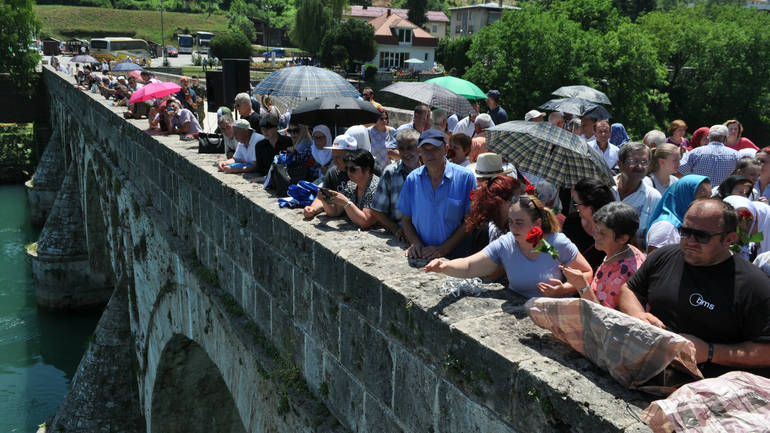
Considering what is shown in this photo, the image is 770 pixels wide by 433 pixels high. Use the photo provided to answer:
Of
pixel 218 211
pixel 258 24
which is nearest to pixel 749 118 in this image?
pixel 218 211

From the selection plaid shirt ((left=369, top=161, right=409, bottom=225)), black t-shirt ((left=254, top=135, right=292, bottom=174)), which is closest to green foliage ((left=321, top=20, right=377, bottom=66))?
black t-shirt ((left=254, top=135, right=292, bottom=174))

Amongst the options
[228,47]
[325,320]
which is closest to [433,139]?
[325,320]

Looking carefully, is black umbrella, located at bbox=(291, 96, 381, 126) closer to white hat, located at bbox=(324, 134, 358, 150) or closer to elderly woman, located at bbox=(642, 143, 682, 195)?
white hat, located at bbox=(324, 134, 358, 150)

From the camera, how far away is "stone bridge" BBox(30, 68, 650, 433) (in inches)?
97.1

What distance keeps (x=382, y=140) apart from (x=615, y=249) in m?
4.43

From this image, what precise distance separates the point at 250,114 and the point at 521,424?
21.4 ft

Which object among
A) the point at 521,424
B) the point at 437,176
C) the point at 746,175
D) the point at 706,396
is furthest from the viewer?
the point at 746,175

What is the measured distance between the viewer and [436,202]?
3766mm

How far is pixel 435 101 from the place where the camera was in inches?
295

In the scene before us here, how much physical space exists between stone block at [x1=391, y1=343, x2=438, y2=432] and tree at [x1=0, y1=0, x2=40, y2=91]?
109ft

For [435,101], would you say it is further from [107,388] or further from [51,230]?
[51,230]

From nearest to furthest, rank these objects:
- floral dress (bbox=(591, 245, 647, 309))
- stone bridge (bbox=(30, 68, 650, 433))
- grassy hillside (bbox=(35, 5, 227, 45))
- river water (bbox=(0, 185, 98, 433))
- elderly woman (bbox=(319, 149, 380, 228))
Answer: stone bridge (bbox=(30, 68, 650, 433)) < floral dress (bbox=(591, 245, 647, 309)) < elderly woman (bbox=(319, 149, 380, 228)) < river water (bbox=(0, 185, 98, 433)) < grassy hillside (bbox=(35, 5, 227, 45))

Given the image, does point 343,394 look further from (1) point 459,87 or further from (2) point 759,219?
(1) point 459,87

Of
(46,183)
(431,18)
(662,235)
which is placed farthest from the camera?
(431,18)
